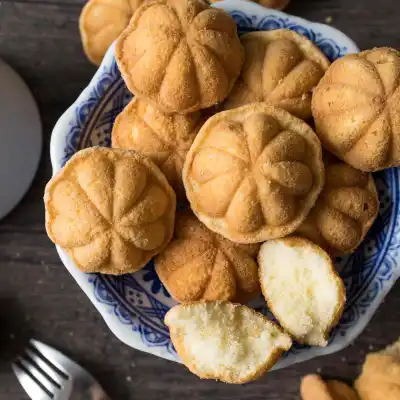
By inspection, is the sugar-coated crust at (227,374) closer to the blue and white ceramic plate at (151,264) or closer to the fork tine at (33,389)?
the blue and white ceramic plate at (151,264)

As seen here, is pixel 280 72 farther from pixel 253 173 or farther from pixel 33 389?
pixel 33 389

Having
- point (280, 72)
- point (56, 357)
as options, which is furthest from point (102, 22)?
point (56, 357)

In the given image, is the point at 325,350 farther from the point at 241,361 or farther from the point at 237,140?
the point at 237,140

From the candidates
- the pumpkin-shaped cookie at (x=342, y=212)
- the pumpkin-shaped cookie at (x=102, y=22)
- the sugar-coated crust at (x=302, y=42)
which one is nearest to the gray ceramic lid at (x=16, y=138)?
the pumpkin-shaped cookie at (x=102, y=22)

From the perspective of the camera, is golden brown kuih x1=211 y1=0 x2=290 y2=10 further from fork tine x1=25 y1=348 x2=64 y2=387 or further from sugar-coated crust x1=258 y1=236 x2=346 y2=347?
fork tine x1=25 y1=348 x2=64 y2=387

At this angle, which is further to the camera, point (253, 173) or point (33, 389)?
point (33, 389)

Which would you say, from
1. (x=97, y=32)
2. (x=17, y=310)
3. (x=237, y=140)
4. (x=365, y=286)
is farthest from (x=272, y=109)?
(x=17, y=310)
